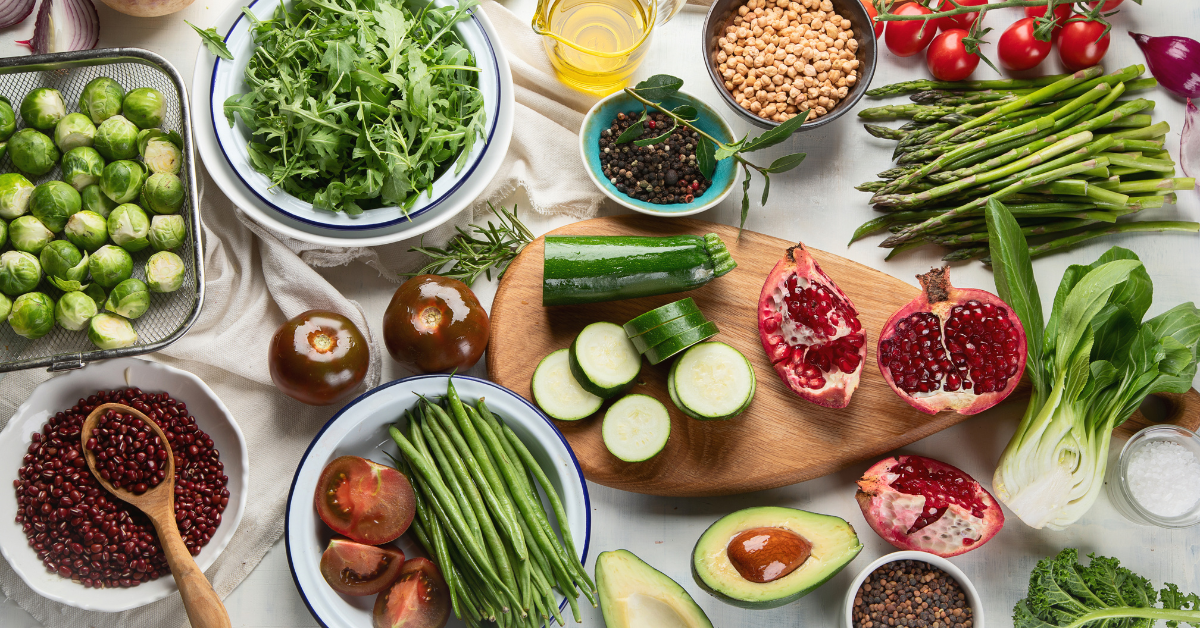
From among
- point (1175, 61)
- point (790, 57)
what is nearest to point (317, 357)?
point (790, 57)

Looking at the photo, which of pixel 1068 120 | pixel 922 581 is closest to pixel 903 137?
pixel 1068 120

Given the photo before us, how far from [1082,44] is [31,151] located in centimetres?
378

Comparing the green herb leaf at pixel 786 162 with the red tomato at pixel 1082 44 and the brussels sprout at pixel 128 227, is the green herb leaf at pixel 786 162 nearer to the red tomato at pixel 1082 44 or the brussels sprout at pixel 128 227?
the red tomato at pixel 1082 44

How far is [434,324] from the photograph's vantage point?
7.61ft

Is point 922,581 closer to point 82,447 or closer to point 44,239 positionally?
point 82,447

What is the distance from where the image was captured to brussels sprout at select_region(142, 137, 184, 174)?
239cm

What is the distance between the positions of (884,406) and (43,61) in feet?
10.2

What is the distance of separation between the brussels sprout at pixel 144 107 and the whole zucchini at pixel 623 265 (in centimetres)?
141

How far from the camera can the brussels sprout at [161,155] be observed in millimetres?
2391

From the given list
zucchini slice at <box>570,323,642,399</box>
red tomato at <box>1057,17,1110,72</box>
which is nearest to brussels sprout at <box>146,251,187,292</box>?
zucchini slice at <box>570,323,642,399</box>

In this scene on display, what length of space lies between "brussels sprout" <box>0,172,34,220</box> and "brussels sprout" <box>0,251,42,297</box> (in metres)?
0.14

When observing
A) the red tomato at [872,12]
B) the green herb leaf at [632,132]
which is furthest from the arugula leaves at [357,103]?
the red tomato at [872,12]

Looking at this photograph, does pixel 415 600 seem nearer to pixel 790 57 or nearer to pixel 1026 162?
pixel 790 57

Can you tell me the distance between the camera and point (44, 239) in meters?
2.35
